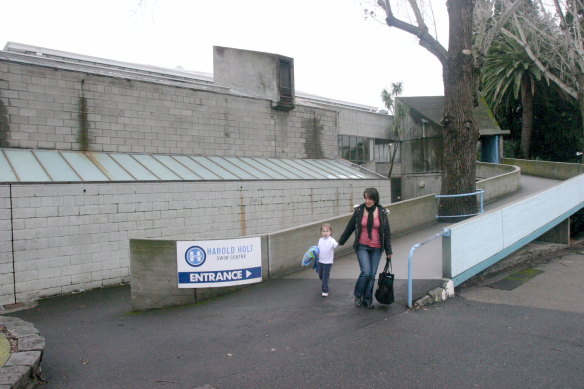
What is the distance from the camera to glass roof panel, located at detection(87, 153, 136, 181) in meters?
10.1

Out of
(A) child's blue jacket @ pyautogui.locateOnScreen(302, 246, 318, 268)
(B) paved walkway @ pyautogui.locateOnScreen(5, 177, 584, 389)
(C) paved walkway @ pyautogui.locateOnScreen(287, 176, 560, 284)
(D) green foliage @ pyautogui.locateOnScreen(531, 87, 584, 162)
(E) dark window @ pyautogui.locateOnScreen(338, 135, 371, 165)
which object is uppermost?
(D) green foliage @ pyautogui.locateOnScreen(531, 87, 584, 162)

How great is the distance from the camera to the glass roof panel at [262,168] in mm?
13652

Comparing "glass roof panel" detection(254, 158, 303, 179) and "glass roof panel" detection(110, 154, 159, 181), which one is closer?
"glass roof panel" detection(110, 154, 159, 181)

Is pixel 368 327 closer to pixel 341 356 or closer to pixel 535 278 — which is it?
pixel 341 356

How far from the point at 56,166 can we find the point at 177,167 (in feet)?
10.3

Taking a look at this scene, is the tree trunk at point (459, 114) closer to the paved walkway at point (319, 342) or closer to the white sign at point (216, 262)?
the paved walkway at point (319, 342)

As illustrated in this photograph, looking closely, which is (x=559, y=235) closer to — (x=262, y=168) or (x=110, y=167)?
(x=262, y=168)

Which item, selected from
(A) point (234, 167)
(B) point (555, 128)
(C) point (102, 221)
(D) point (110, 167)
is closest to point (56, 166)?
(D) point (110, 167)

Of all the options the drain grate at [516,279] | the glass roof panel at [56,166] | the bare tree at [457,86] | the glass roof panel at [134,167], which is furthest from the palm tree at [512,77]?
the glass roof panel at [56,166]

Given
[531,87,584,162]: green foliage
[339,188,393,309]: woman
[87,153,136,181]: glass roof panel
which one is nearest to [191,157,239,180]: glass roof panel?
[87,153,136,181]: glass roof panel

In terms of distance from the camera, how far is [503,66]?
2916cm

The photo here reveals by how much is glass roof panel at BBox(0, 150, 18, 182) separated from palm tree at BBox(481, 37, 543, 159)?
28.6 m

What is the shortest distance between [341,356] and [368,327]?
3.24 ft

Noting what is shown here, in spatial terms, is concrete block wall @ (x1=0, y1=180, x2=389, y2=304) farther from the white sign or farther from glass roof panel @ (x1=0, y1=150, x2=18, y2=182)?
the white sign
